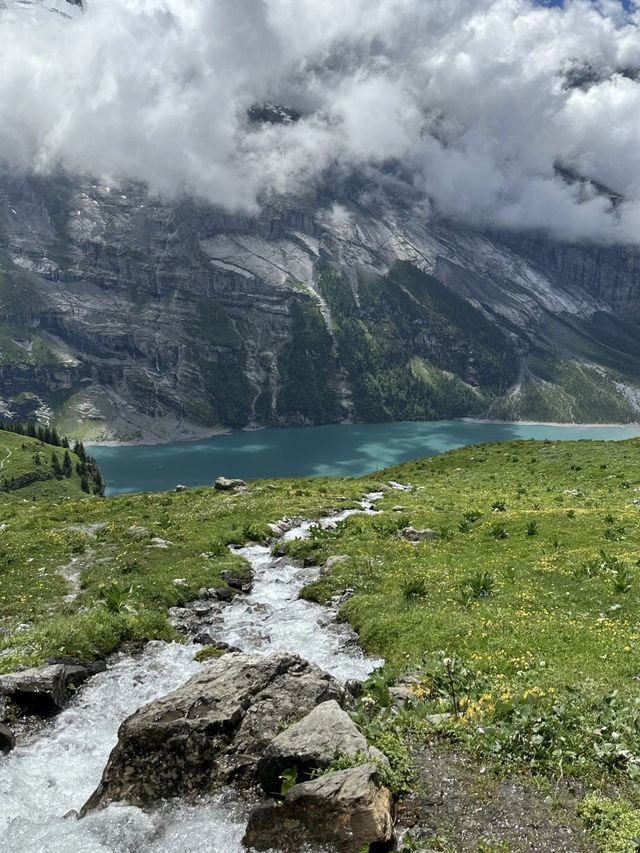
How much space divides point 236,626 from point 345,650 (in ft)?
18.5

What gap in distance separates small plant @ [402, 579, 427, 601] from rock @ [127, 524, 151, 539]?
19.1m

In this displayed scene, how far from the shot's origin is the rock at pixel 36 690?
1570 centimetres

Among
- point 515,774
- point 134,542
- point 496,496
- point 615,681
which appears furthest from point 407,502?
point 515,774

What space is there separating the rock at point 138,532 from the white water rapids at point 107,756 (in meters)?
12.1

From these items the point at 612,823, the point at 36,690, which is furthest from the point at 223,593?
the point at 612,823

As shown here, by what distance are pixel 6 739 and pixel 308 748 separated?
9177 mm

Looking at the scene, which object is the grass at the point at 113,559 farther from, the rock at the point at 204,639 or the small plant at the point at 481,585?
the small plant at the point at 481,585

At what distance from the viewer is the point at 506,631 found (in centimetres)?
1825

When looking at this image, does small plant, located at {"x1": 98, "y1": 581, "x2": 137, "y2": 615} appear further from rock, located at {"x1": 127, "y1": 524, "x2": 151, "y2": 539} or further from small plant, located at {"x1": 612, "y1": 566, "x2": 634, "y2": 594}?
small plant, located at {"x1": 612, "y1": 566, "x2": 634, "y2": 594}

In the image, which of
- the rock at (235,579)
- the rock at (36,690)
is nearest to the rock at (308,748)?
the rock at (36,690)

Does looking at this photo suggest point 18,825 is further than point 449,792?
Yes

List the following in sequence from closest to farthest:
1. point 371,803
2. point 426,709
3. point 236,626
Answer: point 371,803
point 426,709
point 236,626

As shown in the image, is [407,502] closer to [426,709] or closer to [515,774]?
[426,709]

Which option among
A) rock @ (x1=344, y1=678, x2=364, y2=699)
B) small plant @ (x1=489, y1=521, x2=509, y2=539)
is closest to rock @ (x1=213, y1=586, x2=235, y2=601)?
rock @ (x1=344, y1=678, x2=364, y2=699)
